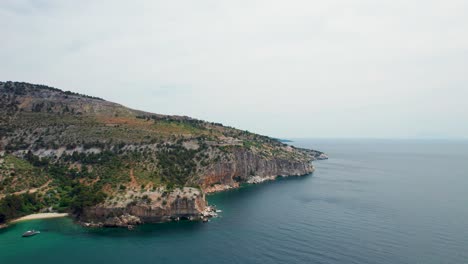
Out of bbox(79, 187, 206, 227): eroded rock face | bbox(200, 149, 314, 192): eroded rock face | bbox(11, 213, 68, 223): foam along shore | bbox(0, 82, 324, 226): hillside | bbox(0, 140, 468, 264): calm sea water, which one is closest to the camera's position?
bbox(0, 140, 468, 264): calm sea water

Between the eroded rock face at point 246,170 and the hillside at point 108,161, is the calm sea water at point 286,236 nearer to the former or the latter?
the hillside at point 108,161

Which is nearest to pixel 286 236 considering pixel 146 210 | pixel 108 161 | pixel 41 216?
pixel 146 210

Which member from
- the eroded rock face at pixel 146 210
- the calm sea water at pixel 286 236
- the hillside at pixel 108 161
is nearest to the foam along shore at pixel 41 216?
the hillside at pixel 108 161

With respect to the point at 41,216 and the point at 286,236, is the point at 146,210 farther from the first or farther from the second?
the point at 286,236

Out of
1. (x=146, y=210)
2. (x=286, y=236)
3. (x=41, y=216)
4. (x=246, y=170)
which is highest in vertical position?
(x=246, y=170)

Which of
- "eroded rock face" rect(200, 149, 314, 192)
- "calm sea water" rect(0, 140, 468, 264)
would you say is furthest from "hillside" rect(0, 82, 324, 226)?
"calm sea water" rect(0, 140, 468, 264)

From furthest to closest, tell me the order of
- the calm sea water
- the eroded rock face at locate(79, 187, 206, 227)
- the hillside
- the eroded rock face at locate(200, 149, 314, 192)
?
the eroded rock face at locate(200, 149, 314, 192) < the hillside < the eroded rock face at locate(79, 187, 206, 227) < the calm sea water

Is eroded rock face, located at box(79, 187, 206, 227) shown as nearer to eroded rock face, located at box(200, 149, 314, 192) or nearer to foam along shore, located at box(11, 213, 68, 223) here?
foam along shore, located at box(11, 213, 68, 223)
